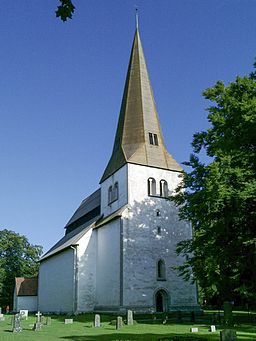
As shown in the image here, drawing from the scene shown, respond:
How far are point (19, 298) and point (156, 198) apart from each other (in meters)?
24.1

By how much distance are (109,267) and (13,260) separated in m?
31.0

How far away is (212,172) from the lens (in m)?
19.8

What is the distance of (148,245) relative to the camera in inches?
1176

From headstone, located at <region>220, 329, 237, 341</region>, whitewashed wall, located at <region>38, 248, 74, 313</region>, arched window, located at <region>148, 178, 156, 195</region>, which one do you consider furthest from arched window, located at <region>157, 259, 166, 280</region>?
headstone, located at <region>220, 329, 237, 341</region>

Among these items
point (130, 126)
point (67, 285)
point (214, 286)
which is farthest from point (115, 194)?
point (214, 286)

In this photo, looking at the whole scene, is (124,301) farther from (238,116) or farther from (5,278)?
(5,278)

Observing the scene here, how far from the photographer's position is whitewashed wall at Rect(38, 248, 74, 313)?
33.4m

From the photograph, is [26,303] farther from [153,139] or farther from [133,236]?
[153,139]

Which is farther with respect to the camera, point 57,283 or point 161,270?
point 57,283

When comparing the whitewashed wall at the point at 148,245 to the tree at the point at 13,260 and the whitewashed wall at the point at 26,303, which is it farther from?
the tree at the point at 13,260

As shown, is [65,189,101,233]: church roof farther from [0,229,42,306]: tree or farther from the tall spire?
[0,229,42,306]: tree

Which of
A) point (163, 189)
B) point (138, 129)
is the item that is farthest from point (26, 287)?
point (138, 129)

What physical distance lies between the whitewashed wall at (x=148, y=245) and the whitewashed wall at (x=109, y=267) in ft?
3.27

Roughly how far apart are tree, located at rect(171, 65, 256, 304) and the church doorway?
8047mm
